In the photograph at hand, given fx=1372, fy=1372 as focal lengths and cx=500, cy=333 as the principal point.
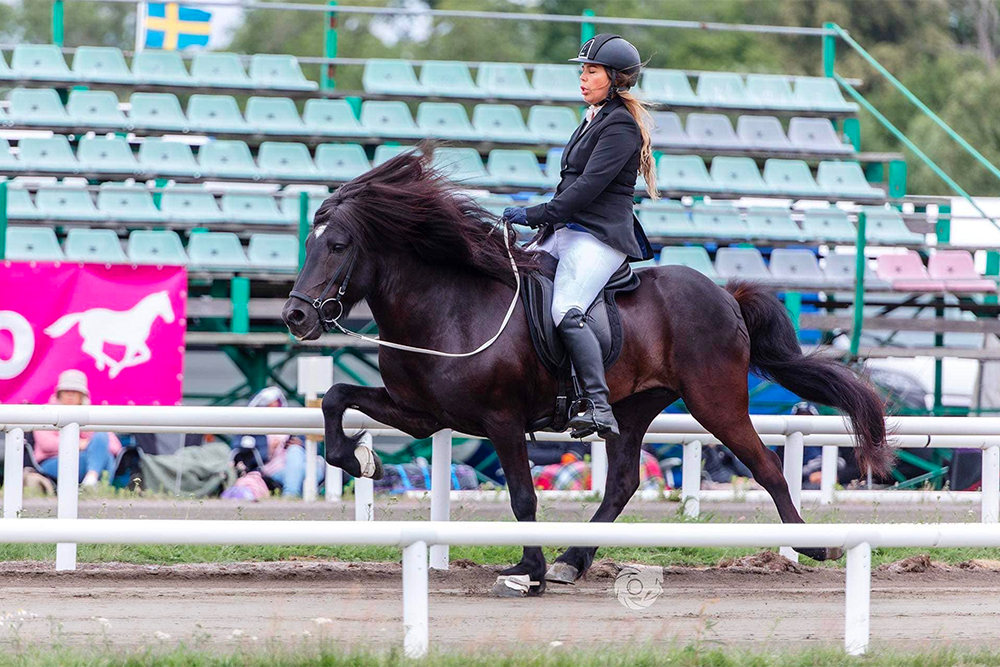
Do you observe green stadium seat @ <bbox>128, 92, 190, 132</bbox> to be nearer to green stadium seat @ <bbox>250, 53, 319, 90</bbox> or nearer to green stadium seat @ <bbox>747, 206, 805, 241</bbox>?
green stadium seat @ <bbox>250, 53, 319, 90</bbox>

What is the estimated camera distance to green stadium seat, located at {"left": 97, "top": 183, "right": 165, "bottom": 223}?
14.8 m

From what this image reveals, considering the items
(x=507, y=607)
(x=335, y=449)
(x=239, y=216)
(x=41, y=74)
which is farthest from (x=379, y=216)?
(x=41, y=74)

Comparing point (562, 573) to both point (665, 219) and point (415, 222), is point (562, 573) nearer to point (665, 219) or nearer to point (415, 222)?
point (415, 222)

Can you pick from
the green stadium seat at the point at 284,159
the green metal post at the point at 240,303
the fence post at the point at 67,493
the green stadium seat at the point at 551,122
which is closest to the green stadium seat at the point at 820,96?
the green stadium seat at the point at 551,122

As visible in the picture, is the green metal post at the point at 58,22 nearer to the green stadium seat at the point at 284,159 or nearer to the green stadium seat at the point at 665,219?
the green stadium seat at the point at 284,159

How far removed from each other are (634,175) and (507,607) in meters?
2.21

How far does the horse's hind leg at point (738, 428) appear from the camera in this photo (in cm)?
682

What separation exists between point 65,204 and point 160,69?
2.82m

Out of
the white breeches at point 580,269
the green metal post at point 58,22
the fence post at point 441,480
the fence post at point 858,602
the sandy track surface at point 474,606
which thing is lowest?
the sandy track surface at point 474,606

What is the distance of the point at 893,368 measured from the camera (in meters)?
17.1

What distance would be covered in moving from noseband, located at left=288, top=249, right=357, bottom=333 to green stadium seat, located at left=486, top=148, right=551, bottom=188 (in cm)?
973

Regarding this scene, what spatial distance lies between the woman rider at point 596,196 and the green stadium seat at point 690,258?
26.1ft

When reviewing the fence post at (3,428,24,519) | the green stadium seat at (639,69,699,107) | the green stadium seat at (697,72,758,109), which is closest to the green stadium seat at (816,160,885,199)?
the green stadium seat at (697,72,758,109)

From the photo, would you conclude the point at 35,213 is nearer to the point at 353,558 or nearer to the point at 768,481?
the point at 353,558
